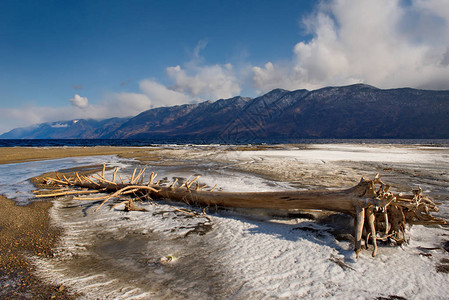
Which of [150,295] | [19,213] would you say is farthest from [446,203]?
[19,213]

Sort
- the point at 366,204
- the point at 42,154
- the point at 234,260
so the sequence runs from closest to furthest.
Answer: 1. the point at 234,260
2. the point at 366,204
3. the point at 42,154

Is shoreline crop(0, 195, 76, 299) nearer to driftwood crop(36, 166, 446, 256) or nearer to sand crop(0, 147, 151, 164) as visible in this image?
driftwood crop(36, 166, 446, 256)

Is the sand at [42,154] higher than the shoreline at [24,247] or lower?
higher

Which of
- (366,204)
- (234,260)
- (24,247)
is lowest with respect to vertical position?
(234,260)

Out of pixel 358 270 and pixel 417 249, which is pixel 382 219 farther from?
pixel 358 270

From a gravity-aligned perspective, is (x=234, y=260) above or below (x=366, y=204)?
below

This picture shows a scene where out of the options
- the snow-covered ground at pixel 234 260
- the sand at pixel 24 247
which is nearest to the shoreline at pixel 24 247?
the sand at pixel 24 247

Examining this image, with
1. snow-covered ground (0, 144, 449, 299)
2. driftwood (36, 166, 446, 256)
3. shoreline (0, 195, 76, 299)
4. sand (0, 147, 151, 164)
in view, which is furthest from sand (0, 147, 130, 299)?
sand (0, 147, 151, 164)

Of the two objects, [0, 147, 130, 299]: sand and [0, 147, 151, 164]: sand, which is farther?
[0, 147, 151, 164]: sand

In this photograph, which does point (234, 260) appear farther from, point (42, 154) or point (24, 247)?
point (42, 154)

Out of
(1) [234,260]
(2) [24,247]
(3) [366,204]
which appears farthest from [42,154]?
(3) [366,204]

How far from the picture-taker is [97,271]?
3.38 m

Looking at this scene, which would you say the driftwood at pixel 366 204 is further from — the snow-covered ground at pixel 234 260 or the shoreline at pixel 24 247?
the shoreline at pixel 24 247

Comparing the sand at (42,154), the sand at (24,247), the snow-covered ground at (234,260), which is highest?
the sand at (42,154)
